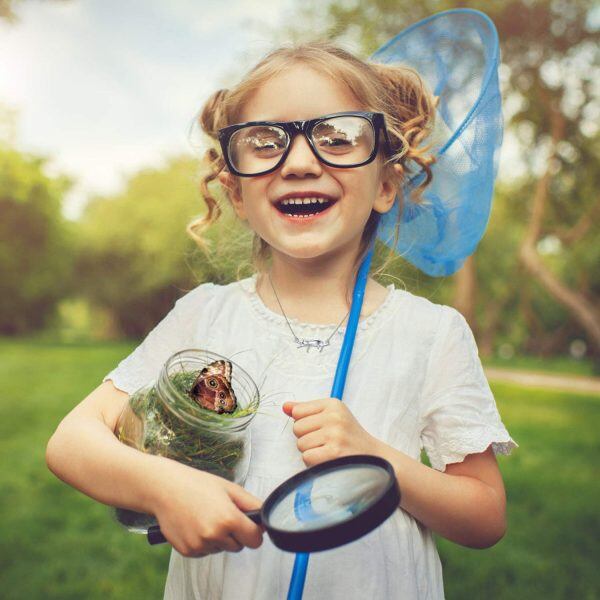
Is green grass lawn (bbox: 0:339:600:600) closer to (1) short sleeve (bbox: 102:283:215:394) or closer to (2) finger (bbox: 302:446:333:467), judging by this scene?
(1) short sleeve (bbox: 102:283:215:394)

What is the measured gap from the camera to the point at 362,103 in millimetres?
1474

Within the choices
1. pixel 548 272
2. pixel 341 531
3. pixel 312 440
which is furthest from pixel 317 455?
pixel 548 272

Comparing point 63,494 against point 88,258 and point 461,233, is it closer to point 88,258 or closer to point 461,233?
point 461,233

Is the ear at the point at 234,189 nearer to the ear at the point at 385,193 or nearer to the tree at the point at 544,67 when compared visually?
the ear at the point at 385,193

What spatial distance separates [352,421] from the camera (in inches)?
45.5

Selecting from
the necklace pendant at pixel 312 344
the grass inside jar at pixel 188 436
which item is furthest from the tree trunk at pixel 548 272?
the grass inside jar at pixel 188 436

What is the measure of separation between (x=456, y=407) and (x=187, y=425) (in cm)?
58

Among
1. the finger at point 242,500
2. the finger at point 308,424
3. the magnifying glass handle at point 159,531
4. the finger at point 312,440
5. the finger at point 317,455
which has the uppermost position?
the finger at point 308,424

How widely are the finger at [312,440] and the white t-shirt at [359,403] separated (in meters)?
0.21

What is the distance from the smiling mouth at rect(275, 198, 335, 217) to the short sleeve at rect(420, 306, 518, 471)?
367 mm

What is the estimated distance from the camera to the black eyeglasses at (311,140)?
1.33 meters

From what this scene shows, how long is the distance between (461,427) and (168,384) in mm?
610

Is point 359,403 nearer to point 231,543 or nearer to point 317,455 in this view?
point 317,455

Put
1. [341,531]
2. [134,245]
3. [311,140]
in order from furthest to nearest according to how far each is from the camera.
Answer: [134,245], [311,140], [341,531]
